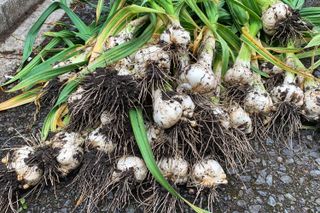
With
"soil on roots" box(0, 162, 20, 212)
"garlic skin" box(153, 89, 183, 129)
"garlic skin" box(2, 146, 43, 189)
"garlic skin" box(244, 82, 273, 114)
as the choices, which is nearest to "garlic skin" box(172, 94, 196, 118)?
"garlic skin" box(153, 89, 183, 129)

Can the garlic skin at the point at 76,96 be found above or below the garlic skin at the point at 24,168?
above

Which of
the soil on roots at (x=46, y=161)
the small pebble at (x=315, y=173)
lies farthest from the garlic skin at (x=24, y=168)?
the small pebble at (x=315, y=173)

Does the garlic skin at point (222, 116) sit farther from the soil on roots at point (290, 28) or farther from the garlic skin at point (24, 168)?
the garlic skin at point (24, 168)

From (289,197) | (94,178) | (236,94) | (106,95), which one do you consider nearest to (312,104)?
(236,94)

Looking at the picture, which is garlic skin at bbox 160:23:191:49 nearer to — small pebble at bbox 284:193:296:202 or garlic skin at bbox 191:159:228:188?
garlic skin at bbox 191:159:228:188

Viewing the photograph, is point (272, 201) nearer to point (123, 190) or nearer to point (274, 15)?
point (123, 190)

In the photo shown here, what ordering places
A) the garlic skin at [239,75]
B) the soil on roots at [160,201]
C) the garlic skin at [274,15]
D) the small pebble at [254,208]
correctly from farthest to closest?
the garlic skin at [274,15] < the garlic skin at [239,75] < the small pebble at [254,208] < the soil on roots at [160,201]
